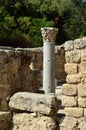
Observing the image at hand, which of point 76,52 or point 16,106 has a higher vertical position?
point 76,52

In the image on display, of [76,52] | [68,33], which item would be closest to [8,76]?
[76,52]

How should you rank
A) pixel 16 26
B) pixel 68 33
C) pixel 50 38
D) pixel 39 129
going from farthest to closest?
pixel 68 33 < pixel 16 26 < pixel 50 38 < pixel 39 129

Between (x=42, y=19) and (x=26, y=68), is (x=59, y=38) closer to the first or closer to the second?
(x=42, y=19)

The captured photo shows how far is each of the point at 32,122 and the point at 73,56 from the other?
1.43 m

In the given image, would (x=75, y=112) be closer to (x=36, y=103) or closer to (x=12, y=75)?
(x=36, y=103)

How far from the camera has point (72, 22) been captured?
40.8 meters

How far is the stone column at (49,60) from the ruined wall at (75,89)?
16.2 ft

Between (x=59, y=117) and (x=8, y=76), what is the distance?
313cm

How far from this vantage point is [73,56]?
5.97 meters

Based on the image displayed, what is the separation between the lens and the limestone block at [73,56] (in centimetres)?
592

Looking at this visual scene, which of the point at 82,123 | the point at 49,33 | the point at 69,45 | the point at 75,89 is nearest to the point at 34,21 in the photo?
the point at 49,33

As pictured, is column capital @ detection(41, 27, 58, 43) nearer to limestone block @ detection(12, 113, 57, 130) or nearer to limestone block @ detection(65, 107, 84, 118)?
limestone block @ detection(12, 113, 57, 130)

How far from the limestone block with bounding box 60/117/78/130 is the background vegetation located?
27.7 meters

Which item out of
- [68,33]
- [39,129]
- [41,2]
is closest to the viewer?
[39,129]
